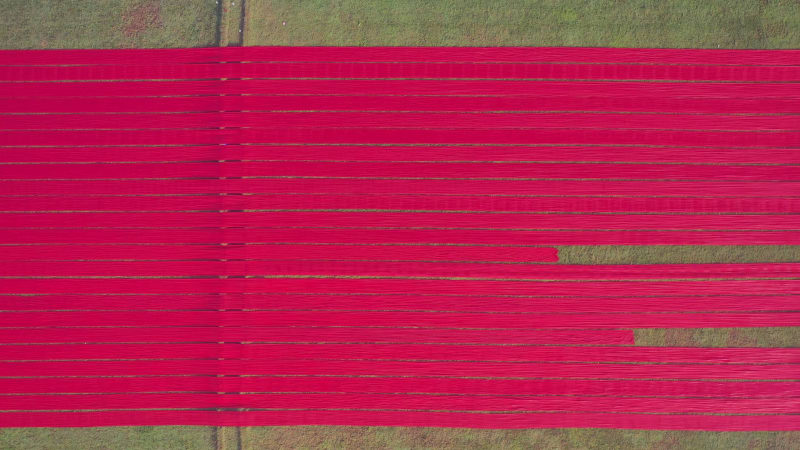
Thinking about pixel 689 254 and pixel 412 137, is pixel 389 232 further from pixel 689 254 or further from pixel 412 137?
pixel 689 254

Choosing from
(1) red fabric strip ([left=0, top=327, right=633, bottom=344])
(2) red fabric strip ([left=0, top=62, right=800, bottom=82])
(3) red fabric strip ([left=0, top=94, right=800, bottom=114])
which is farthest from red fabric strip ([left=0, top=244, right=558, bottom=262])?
(2) red fabric strip ([left=0, top=62, right=800, bottom=82])

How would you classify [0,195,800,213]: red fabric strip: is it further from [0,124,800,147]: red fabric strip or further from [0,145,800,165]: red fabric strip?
[0,124,800,147]: red fabric strip

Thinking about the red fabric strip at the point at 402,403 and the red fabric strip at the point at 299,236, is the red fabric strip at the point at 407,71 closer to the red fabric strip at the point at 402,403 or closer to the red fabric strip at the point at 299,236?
the red fabric strip at the point at 299,236

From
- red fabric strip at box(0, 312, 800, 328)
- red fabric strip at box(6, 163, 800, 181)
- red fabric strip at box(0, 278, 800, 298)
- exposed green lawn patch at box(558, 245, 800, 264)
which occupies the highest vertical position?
red fabric strip at box(6, 163, 800, 181)

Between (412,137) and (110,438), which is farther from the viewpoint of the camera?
(412,137)

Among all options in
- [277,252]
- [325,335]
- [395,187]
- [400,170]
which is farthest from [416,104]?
[325,335]

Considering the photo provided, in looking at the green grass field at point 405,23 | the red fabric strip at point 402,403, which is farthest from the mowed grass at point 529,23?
the red fabric strip at point 402,403
